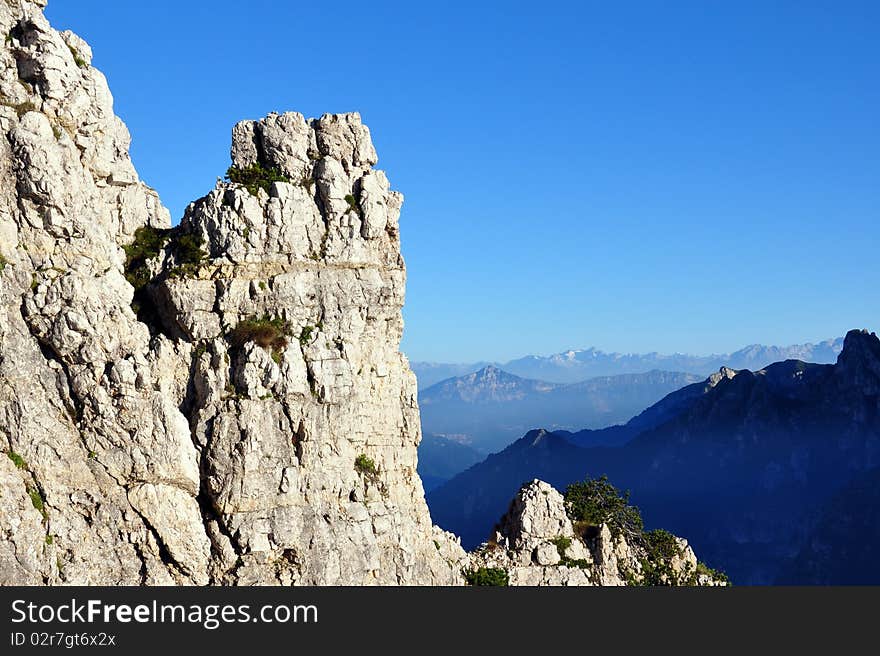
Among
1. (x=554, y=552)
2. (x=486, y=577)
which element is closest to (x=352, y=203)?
(x=486, y=577)

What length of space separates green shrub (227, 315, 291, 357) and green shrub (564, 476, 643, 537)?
40.9m

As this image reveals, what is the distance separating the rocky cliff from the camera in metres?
53.8

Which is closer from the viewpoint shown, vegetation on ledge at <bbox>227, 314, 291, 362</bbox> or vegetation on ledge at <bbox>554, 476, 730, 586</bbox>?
vegetation on ledge at <bbox>227, 314, 291, 362</bbox>

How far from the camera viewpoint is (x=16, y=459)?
5212cm

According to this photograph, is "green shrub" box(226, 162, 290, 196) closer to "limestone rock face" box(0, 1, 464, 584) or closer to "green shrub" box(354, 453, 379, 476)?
"limestone rock face" box(0, 1, 464, 584)

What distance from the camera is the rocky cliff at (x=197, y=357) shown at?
5378 cm

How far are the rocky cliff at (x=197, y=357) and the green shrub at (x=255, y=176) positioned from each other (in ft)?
0.75

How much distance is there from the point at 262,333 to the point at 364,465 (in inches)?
523

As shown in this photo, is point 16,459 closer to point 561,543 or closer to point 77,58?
point 77,58

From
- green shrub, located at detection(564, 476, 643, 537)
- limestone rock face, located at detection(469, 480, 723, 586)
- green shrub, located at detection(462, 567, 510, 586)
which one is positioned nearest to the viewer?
green shrub, located at detection(462, 567, 510, 586)

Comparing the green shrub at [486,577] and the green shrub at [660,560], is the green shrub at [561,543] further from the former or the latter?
the green shrub at [660,560]

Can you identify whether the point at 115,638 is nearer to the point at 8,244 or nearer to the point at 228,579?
the point at 228,579

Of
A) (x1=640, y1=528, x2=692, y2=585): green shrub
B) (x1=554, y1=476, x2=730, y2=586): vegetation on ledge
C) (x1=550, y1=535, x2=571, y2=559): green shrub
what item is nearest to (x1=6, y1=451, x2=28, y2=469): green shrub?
(x1=550, y1=535, x2=571, y2=559): green shrub

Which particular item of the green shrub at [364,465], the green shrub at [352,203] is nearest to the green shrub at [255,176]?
the green shrub at [352,203]
